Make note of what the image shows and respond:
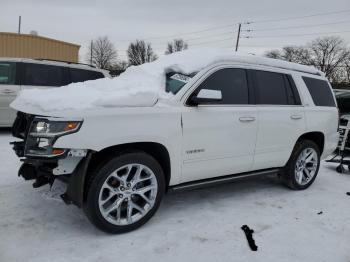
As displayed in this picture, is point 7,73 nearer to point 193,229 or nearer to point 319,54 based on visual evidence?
point 193,229

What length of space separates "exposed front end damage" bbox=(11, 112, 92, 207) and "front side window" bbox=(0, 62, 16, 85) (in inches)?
228

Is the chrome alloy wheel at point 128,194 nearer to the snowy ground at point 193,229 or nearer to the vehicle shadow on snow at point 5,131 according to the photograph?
the snowy ground at point 193,229

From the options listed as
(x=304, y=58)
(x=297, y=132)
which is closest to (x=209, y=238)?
(x=297, y=132)

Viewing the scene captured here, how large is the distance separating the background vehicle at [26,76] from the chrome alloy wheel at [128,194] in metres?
6.07

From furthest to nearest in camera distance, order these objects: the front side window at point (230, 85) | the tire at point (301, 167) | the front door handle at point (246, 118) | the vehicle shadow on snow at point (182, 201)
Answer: the tire at point (301, 167), the front door handle at point (246, 118), the front side window at point (230, 85), the vehicle shadow on snow at point (182, 201)

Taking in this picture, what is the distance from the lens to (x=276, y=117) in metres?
4.87

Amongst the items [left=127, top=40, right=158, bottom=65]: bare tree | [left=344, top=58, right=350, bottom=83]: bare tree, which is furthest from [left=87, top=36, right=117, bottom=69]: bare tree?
[left=344, top=58, right=350, bottom=83]: bare tree

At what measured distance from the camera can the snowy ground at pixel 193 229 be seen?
11.1 ft

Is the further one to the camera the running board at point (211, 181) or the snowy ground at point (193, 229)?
the running board at point (211, 181)

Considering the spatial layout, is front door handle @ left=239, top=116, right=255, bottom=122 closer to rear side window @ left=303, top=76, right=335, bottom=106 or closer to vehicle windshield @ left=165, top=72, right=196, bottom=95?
→ vehicle windshield @ left=165, top=72, right=196, bottom=95

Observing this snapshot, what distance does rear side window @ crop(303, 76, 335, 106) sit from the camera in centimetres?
556

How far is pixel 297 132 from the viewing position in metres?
5.23

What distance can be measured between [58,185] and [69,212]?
43 cm

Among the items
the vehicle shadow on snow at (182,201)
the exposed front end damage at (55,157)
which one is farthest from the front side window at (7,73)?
the exposed front end damage at (55,157)
